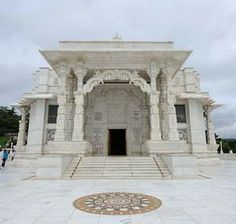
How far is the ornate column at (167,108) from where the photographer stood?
1311 centimetres

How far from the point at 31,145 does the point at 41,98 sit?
393 cm

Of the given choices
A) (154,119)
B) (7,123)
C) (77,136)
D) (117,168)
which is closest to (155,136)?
(154,119)

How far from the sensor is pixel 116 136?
61.6 feet

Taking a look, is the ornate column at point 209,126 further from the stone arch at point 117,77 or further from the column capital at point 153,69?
the stone arch at point 117,77

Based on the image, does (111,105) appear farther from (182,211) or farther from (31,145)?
(182,211)

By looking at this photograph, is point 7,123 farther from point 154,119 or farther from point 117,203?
point 117,203

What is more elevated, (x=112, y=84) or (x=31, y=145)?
(x=112, y=84)

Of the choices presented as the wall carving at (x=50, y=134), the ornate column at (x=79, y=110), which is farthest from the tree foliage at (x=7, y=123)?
the ornate column at (x=79, y=110)

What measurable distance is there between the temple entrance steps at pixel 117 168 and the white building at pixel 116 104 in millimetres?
1742

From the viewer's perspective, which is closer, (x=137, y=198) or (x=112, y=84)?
(x=137, y=198)

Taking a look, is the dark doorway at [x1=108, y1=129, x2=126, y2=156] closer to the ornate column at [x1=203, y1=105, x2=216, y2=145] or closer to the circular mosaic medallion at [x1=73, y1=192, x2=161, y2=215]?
the ornate column at [x1=203, y1=105, x2=216, y2=145]

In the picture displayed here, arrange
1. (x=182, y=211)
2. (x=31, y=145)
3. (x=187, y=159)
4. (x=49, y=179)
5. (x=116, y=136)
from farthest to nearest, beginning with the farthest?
(x=116, y=136) → (x=31, y=145) → (x=187, y=159) → (x=49, y=179) → (x=182, y=211)

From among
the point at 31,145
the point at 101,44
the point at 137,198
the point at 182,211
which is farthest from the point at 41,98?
the point at 182,211

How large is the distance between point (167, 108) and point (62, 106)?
23.5 feet
